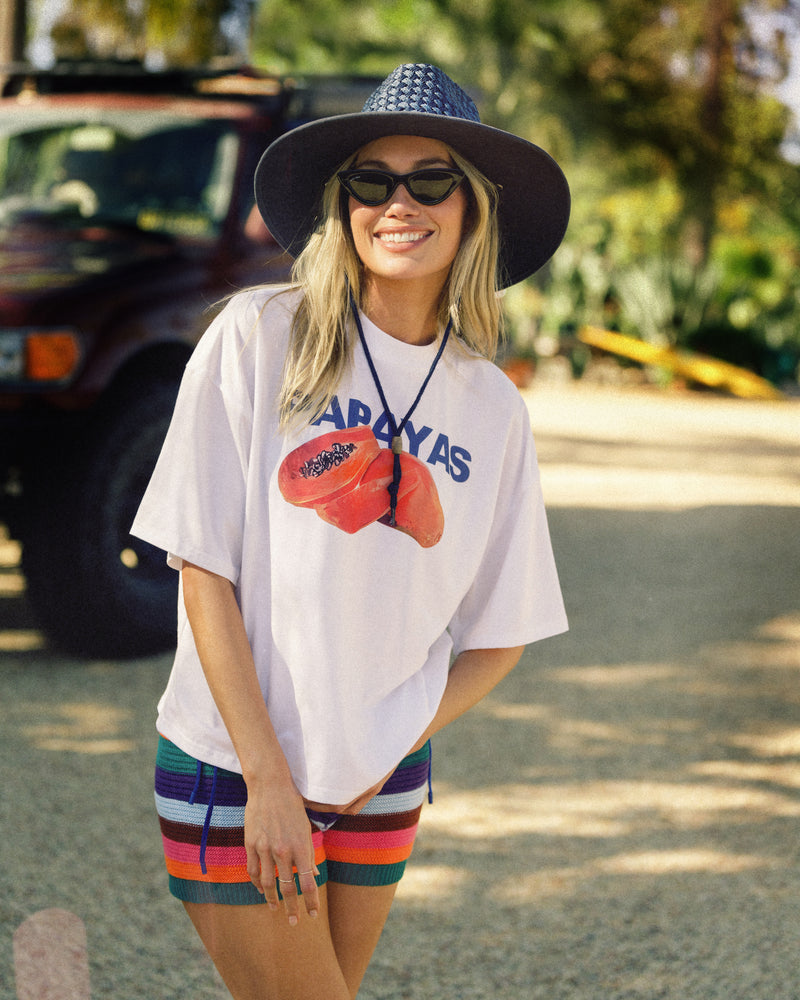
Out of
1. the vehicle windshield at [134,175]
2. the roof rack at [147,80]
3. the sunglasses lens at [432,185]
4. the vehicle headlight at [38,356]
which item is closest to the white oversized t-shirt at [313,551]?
the sunglasses lens at [432,185]

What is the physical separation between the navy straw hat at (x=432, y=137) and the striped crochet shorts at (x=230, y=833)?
0.89 m

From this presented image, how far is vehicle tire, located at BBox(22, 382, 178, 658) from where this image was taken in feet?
15.8

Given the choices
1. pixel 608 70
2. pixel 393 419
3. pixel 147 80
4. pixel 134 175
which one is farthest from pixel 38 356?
pixel 608 70

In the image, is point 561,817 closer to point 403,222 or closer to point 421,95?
point 403,222

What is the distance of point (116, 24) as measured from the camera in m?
19.6

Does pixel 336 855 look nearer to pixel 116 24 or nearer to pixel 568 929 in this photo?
pixel 568 929

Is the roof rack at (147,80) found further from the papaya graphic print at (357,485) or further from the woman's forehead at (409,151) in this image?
the papaya graphic print at (357,485)

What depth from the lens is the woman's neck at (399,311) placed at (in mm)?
A: 1886

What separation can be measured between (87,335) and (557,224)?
124 inches

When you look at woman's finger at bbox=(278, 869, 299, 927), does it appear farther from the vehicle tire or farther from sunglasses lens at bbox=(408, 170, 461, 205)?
the vehicle tire

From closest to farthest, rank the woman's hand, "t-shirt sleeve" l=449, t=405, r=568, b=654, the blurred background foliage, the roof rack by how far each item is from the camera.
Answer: the woman's hand
"t-shirt sleeve" l=449, t=405, r=568, b=654
the roof rack
the blurred background foliage

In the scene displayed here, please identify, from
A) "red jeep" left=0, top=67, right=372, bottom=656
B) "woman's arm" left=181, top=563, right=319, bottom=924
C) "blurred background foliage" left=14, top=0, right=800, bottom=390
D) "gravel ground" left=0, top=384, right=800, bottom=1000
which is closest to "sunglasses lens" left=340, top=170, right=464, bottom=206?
"woman's arm" left=181, top=563, right=319, bottom=924

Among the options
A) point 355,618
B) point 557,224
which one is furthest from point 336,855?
point 557,224

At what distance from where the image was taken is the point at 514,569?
A: 6.31 feet
